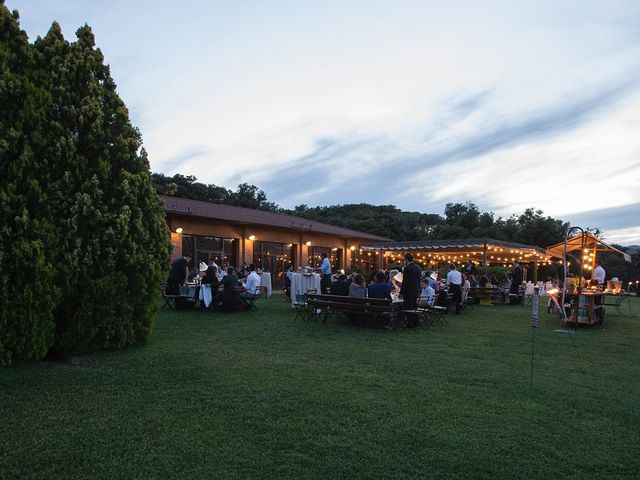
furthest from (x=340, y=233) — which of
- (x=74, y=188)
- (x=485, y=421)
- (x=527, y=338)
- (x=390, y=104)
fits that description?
(x=485, y=421)

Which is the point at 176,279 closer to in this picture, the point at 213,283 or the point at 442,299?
the point at 213,283

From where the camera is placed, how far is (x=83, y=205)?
21.3 ft

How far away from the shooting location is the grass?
136 inches

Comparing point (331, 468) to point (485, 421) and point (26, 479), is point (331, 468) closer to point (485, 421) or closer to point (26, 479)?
point (485, 421)

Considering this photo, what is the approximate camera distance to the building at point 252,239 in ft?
69.3

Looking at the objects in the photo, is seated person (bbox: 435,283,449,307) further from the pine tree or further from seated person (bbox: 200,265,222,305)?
the pine tree

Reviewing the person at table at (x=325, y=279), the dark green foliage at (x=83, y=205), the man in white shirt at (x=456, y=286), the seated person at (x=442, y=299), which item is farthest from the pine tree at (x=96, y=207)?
the man in white shirt at (x=456, y=286)

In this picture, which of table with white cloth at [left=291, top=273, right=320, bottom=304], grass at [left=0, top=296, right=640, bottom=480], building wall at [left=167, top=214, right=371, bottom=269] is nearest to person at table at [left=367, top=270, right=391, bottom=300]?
grass at [left=0, top=296, right=640, bottom=480]

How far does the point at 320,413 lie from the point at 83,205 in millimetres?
4423

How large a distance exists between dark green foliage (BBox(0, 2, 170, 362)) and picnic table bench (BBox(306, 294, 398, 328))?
4477 millimetres

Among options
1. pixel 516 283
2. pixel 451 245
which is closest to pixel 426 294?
pixel 516 283

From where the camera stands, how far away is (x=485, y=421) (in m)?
4.40

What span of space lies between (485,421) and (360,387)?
1.53 metres

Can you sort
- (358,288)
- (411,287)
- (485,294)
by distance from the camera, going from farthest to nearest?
(485,294) → (358,288) → (411,287)
